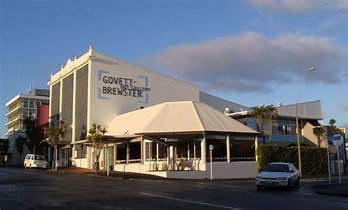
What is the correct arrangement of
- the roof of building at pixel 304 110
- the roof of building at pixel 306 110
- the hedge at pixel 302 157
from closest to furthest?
the hedge at pixel 302 157 → the roof of building at pixel 304 110 → the roof of building at pixel 306 110

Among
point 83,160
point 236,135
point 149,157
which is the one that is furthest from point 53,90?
point 236,135

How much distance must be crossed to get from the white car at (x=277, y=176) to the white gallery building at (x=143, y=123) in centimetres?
1336

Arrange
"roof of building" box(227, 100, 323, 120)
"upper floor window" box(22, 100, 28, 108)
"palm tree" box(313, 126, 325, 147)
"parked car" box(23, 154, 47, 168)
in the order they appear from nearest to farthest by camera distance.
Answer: "parked car" box(23, 154, 47, 168) → "palm tree" box(313, 126, 325, 147) → "roof of building" box(227, 100, 323, 120) → "upper floor window" box(22, 100, 28, 108)

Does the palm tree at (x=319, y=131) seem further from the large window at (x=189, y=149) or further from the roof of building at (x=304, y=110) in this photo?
the large window at (x=189, y=149)

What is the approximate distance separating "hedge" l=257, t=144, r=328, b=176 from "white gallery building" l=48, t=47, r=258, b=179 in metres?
1.16

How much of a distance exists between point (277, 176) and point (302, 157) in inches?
833

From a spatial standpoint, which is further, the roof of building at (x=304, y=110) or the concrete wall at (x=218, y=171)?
the roof of building at (x=304, y=110)

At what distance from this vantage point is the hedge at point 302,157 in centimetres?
4303

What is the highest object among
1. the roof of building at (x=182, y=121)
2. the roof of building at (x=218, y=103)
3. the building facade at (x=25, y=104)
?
the building facade at (x=25, y=104)

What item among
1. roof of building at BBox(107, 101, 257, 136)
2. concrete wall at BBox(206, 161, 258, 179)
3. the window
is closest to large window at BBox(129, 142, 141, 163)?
roof of building at BBox(107, 101, 257, 136)

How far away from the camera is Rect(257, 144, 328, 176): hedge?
43031 millimetres

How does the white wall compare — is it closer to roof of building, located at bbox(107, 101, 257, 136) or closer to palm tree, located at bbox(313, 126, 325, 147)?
roof of building, located at bbox(107, 101, 257, 136)

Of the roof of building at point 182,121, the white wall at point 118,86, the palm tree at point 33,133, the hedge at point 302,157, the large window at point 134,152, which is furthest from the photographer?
the palm tree at point 33,133

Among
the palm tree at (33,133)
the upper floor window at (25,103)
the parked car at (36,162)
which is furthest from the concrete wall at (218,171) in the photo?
the upper floor window at (25,103)
